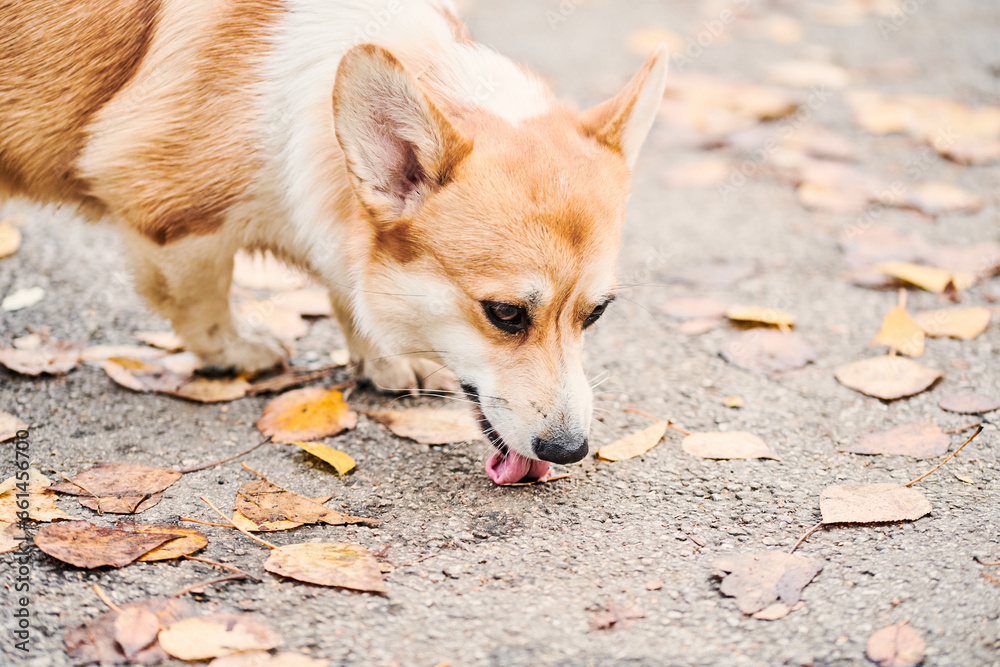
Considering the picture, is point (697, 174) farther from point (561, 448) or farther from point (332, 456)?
point (332, 456)

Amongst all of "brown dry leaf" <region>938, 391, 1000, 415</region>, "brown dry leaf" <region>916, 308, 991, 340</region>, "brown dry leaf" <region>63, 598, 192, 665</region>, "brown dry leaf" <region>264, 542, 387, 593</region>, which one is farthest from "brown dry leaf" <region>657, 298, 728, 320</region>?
"brown dry leaf" <region>63, 598, 192, 665</region>

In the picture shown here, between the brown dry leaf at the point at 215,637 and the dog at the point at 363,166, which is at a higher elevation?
the dog at the point at 363,166

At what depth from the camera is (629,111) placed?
2406mm

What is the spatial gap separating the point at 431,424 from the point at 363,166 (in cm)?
83

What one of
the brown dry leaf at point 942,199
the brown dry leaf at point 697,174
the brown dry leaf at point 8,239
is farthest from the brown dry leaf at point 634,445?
the brown dry leaf at point 8,239

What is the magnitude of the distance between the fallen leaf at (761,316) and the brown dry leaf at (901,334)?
1.00 ft

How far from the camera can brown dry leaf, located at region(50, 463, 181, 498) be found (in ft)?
7.24

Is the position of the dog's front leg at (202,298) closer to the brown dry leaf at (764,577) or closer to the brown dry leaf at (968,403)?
the brown dry leaf at (764,577)

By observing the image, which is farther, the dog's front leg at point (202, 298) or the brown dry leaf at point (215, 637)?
the dog's front leg at point (202, 298)

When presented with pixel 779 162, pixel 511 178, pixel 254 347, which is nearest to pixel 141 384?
pixel 254 347

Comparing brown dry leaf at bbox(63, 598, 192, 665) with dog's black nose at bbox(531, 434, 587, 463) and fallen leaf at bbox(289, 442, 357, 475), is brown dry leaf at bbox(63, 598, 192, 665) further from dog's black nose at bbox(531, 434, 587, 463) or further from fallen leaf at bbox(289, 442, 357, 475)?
dog's black nose at bbox(531, 434, 587, 463)

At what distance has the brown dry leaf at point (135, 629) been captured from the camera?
5.56 feet

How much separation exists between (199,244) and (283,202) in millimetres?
289

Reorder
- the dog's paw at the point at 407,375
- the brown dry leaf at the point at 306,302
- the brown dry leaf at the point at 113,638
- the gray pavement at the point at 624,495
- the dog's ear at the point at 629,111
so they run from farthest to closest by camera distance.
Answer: the brown dry leaf at the point at 306,302
the dog's paw at the point at 407,375
the dog's ear at the point at 629,111
the gray pavement at the point at 624,495
the brown dry leaf at the point at 113,638
